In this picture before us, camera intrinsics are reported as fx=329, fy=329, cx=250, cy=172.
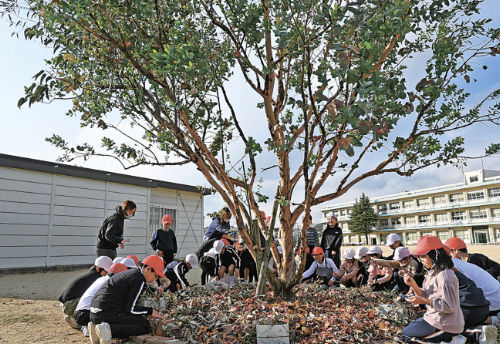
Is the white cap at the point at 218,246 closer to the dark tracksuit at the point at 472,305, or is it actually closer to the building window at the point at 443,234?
the dark tracksuit at the point at 472,305

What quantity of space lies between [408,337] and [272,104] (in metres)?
3.28

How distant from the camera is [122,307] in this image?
3.48 m

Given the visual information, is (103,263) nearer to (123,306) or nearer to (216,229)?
(123,306)

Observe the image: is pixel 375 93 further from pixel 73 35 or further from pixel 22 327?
pixel 22 327

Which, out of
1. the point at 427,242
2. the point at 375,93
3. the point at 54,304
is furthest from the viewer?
the point at 54,304

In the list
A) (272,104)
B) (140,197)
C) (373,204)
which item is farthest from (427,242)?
(373,204)

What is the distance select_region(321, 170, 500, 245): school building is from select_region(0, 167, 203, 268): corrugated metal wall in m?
42.6

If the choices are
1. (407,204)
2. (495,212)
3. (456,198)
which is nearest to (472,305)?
(495,212)

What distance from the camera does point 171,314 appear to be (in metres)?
3.76

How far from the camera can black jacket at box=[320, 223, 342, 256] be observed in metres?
6.57

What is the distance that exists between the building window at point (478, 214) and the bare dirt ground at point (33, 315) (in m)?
47.1

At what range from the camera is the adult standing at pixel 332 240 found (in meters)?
6.55

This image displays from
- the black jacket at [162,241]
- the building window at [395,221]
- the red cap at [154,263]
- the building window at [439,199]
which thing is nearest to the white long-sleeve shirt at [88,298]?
the red cap at [154,263]

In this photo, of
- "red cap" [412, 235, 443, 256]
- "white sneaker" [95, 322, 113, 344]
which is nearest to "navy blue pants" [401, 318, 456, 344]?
"red cap" [412, 235, 443, 256]
